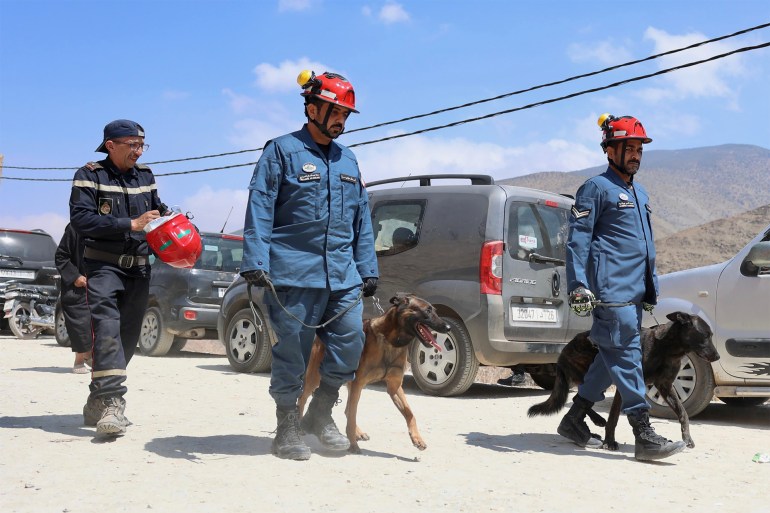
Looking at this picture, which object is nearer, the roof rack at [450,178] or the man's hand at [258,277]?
the man's hand at [258,277]

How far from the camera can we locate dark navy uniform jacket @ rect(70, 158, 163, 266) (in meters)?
6.19

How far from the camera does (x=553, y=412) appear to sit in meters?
7.00

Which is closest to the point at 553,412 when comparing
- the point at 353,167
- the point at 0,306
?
the point at 353,167

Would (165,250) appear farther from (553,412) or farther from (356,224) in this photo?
(553,412)

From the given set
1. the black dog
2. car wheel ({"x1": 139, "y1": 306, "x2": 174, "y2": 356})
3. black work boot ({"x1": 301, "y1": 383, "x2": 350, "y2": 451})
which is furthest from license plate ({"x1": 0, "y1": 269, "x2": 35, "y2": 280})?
the black dog

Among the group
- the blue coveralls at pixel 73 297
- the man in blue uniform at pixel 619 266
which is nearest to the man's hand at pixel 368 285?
the man in blue uniform at pixel 619 266

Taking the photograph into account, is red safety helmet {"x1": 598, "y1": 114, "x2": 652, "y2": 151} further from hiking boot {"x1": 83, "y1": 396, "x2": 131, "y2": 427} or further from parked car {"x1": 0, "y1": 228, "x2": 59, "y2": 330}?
parked car {"x1": 0, "y1": 228, "x2": 59, "y2": 330}

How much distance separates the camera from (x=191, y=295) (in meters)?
13.3

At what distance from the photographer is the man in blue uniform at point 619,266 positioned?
6.03m

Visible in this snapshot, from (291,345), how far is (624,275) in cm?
Result: 228

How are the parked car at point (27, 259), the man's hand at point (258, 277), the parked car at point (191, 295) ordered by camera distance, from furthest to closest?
the parked car at point (27, 259), the parked car at point (191, 295), the man's hand at point (258, 277)

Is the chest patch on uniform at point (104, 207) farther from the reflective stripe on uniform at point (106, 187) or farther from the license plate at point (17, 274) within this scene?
the license plate at point (17, 274)

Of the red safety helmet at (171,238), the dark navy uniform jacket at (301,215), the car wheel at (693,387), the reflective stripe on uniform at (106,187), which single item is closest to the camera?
the dark navy uniform jacket at (301,215)

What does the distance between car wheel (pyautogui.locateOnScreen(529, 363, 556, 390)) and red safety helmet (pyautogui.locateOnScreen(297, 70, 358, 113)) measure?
17.3 feet
